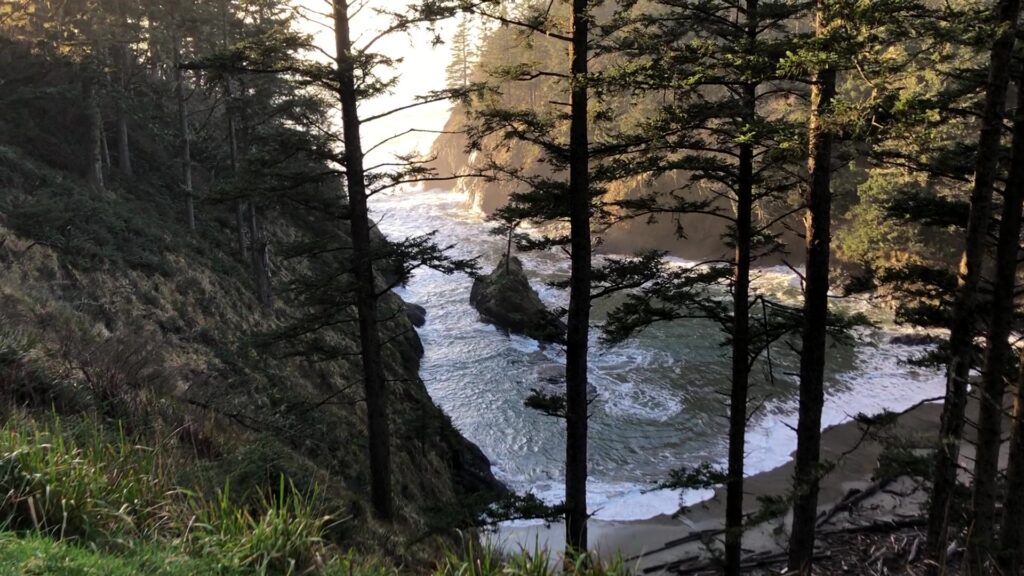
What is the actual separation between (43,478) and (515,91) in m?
64.4

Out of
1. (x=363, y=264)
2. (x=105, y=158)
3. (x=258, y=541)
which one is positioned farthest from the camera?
(x=105, y=158)

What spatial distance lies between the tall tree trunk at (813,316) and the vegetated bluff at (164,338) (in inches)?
193

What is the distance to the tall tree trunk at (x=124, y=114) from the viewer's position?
19438mm

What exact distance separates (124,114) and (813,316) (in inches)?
865

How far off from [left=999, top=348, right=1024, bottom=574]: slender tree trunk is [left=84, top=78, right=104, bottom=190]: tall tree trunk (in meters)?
21.5

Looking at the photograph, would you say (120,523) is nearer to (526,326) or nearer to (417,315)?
(526,326)

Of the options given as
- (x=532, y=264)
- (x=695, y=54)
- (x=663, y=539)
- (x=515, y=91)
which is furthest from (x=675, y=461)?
(x=515, y=91)

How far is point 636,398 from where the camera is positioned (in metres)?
22.0

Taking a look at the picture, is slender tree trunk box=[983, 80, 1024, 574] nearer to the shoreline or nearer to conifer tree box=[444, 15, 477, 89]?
the shoreline

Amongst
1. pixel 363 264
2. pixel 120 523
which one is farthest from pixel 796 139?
pixel 120 523

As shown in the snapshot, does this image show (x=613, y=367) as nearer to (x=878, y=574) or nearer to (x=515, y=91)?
(x=878, y=574)

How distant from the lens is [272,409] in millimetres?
12531

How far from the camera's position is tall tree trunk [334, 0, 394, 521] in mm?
8820

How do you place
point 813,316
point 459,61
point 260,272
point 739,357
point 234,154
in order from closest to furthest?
point 813,316 → point 739,357 → point 260,272 → point 234,154 → point 459,61
